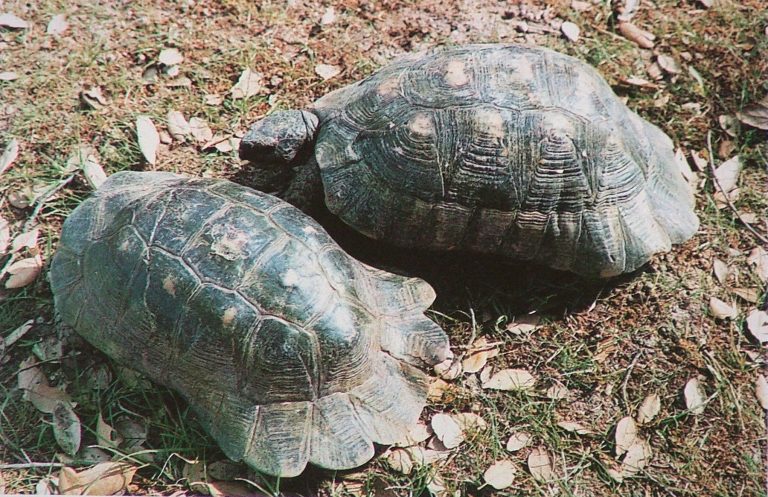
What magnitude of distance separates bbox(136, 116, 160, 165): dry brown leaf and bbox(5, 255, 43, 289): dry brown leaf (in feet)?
2.98

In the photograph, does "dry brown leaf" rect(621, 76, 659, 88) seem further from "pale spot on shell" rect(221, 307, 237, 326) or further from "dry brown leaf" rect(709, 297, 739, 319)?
"pale spot on shell" rect(221, 307, 237, 326)

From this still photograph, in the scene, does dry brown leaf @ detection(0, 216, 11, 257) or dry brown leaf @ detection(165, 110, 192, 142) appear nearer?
dry brown leaf @ detection(0, 216, 11, 257)

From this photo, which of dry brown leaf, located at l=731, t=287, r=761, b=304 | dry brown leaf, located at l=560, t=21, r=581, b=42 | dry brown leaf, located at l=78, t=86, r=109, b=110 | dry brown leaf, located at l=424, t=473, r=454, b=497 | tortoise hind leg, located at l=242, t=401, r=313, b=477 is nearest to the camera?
tortoise hind leg, located at l=242, t=401, r=313, b=477

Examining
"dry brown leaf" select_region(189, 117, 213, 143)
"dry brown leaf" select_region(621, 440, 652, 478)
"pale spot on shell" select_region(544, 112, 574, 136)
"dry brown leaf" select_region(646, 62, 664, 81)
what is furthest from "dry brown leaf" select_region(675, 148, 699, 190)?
"dry brown leaf" select_region(189, 117, 213, 143)

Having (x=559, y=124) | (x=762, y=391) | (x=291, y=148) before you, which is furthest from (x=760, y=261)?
(x=291, y=148)

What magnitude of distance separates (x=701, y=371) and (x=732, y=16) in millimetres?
2776

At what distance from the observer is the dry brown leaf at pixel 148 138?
14.7 feet

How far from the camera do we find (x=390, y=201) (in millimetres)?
3729

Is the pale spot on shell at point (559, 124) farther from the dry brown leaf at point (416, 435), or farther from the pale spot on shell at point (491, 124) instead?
the dry brown leaf at point (416, 435)

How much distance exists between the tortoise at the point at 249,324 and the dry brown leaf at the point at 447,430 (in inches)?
9.5

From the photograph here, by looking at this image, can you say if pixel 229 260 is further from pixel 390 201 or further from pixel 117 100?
pixel 117 100

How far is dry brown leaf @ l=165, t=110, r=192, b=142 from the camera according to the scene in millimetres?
4586

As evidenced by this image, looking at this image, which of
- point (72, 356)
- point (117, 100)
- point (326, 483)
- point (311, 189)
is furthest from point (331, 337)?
point (117, 100)

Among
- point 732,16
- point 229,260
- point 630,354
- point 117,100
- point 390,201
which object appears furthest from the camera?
point 732,16
